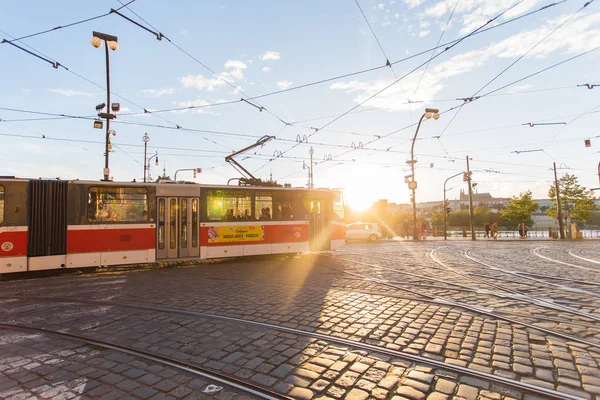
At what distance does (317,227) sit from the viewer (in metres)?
14.7

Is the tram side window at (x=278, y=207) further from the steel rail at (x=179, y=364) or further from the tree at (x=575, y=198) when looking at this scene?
the tree at (x=575, y=198)

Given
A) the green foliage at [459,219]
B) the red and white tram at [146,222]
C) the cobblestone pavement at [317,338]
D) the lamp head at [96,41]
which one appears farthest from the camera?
the green foliage at [459,219]

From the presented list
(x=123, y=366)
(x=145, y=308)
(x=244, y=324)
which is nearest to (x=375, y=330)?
(x=244, y=324)

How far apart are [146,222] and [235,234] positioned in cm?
315

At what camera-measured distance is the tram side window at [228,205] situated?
12.4 metres

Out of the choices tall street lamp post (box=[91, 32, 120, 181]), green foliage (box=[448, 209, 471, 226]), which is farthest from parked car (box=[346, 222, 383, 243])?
green foliage (box=[448, 209, 471, 226])

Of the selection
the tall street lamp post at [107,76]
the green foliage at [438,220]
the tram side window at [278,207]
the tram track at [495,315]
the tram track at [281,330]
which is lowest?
the tram track at [495,315]

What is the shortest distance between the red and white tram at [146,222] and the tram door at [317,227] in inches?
1.7

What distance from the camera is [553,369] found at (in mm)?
3420

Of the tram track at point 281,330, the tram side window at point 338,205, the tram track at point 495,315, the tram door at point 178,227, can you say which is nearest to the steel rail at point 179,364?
the tram track at point 281,330

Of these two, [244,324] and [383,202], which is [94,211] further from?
[383,202]

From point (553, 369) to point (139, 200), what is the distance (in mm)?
11384

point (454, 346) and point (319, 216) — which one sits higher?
point (319, 216)

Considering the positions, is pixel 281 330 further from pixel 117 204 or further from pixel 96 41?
pixel 96 41
